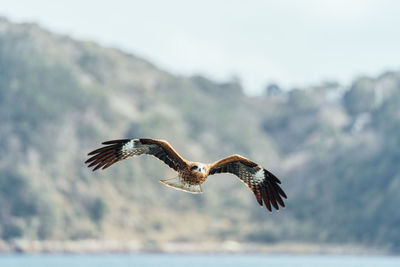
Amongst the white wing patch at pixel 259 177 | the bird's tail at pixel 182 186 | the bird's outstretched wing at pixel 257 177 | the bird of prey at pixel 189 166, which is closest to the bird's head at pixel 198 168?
the bird of prey at pixel 189 166

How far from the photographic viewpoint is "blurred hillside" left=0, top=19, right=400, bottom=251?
294 ft

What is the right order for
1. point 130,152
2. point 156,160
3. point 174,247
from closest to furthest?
point 130,152 < point 174,247 < point 156,160

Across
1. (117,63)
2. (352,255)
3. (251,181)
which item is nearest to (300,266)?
(352,255)

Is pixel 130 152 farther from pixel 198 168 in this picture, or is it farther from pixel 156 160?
pixel 156 160

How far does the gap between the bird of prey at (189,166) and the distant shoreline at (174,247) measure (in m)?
69.1

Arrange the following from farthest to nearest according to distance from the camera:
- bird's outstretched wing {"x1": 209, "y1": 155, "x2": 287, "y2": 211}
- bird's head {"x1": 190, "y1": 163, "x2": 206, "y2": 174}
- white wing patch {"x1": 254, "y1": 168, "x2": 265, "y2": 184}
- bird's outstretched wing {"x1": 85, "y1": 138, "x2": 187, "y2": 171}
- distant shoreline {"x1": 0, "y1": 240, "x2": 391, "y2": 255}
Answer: distant shoreline {"x1": 0, "y1": 240, "x2": 391, "y2": 255}
white wing patch {"x1": 254, "y1": 168, "x2": 265, "y2": 184}
bird's outstretched wing {"x1": 209, "y1": 155, "x2": 287, "y2": 211}
bird's outstretched wing {"x1": 85, "y1": 138, "x2": 187, "y2": 171}
bird's head {"x1": 190, "y1": 163, "x2": 206, "y2": 174}

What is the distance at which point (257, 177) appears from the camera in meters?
18.3

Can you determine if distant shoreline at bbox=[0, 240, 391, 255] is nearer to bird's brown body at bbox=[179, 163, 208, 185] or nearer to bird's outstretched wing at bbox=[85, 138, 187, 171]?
bird's outstretched wing at bbox=[85, 138, 187, 171]

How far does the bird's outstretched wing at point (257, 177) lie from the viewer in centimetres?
1794

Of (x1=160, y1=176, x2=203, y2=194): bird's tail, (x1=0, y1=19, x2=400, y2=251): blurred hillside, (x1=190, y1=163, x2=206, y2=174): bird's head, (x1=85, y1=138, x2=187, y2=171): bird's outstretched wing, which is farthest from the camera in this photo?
(x1=0, y1=19, x2=400, y2=251): blurred hillside

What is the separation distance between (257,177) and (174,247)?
75.3 meters

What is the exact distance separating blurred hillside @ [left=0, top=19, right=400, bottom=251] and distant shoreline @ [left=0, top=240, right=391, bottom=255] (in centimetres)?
76

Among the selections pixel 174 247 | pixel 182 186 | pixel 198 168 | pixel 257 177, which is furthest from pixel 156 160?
pixel 198 168

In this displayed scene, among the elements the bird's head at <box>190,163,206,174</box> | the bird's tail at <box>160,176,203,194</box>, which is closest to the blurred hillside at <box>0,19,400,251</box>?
the bird's tail at <box>160,176,203,194</box>
